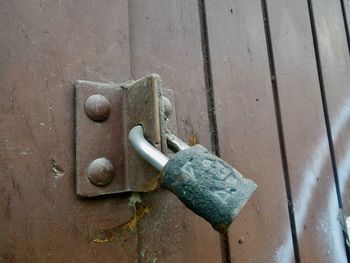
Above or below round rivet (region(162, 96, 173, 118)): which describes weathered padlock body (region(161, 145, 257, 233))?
below

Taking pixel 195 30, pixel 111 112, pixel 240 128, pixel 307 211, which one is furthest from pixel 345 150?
pixel 111 112

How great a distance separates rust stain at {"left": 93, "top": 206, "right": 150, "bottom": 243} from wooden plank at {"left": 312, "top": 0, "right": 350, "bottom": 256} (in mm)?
409

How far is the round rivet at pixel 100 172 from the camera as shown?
15.1 inches

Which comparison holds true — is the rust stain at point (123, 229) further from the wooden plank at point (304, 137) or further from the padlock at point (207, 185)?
the wooden plank at point (304, 137)

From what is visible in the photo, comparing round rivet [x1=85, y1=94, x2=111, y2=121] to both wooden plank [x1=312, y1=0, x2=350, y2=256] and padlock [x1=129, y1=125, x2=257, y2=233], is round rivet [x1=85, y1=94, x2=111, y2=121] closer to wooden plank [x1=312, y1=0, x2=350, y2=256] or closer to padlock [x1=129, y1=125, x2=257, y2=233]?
padlock [x1=129, y1=125, x2=257, y2=233]

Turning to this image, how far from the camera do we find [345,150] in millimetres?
719

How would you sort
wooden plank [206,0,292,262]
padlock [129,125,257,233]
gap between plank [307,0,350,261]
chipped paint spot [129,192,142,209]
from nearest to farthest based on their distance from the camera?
padlock [129,125,257,233]
chipped paint spot [129,192,142,209]
wooden plank [206,0,292,262]
gap between plank [307,0,350,261]

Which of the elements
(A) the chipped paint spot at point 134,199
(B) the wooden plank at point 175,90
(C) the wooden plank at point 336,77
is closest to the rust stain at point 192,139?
(B) the wooden plank at point 175,90

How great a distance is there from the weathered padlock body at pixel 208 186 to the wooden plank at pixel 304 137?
302 mm

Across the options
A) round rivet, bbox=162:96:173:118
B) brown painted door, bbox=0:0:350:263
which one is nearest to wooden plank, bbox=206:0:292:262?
brown painted door, bbox=0:0:350:263

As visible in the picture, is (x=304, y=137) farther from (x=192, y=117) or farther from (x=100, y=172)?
(x=100, y=172)

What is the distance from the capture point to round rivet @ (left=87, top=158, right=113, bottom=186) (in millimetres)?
384

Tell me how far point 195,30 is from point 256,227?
0.32 m

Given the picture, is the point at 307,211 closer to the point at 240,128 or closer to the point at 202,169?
the point at 240,128
